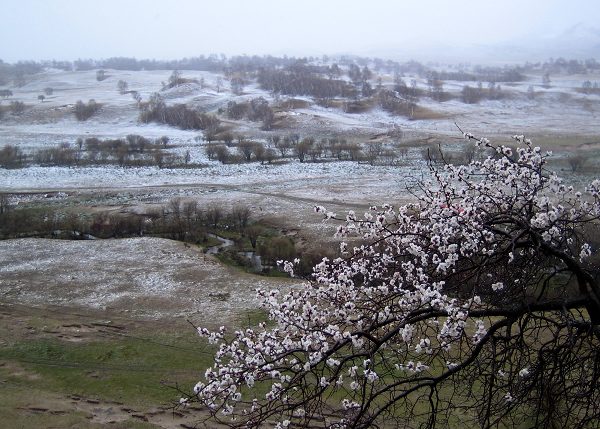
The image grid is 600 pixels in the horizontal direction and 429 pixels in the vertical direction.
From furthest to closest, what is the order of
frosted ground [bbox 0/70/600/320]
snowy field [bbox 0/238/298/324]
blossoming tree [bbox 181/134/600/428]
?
frosted ground [bbox 0/70/600/320]
snowy field [bbox 0/238/298/324]
blossoming tree [bbox 181/134/600/428]

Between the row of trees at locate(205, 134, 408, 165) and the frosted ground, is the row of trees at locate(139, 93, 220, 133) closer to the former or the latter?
the frosted ground

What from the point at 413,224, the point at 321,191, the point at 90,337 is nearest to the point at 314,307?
the point at 413,224

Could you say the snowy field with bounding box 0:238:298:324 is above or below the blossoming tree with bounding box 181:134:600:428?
below

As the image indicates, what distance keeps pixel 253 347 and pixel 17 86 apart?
115997mm

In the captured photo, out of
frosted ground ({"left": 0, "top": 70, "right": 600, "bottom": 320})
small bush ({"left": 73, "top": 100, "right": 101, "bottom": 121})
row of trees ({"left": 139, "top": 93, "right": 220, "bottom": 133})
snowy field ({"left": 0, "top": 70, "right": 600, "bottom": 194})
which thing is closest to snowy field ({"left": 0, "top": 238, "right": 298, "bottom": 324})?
frosted ground ({"left": 0, "top": 70, "right": 600, "bottom": 320})

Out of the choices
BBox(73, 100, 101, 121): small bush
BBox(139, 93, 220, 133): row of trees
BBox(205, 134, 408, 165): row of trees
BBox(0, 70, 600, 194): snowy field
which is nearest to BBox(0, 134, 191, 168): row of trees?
BBox(0, 70, 600, 194): snowy field

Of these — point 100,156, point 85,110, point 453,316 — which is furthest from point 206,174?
point 85,110

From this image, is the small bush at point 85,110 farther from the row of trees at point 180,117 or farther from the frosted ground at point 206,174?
the row of trees at point 180,117

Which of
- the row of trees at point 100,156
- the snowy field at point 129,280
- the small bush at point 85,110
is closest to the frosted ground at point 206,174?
the snowy field at point 129,280

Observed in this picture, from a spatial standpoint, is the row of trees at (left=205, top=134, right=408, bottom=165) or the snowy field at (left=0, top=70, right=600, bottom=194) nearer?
the snowy field at (left=0, top=70, right=600, bottom=194)

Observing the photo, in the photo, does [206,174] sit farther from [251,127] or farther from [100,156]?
[251,127]

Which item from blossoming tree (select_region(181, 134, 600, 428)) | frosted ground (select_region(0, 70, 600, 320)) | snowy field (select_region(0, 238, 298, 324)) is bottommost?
snowy field (select_region(0, 238, 298, 324))

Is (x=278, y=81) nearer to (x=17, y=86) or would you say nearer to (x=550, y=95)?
(x=550, y=95)

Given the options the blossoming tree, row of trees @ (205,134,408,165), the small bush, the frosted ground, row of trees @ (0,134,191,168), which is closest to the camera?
the blossoming tree
